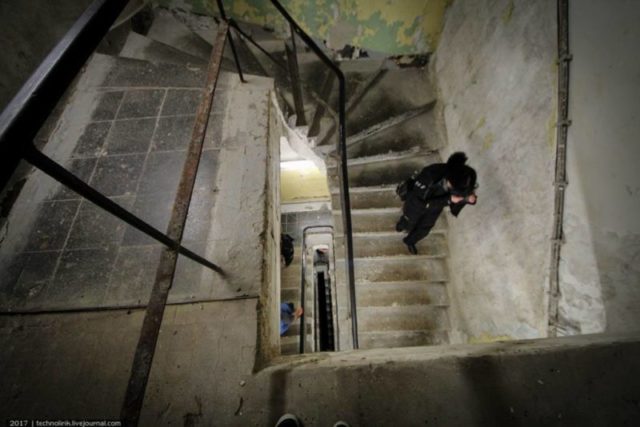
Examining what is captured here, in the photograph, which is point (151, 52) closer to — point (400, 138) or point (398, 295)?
point (400, 138)

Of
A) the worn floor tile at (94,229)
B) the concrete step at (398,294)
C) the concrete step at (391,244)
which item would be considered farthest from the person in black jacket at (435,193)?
the worn floor tile at (94,229)

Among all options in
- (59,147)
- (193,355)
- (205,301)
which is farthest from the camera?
(59,147)

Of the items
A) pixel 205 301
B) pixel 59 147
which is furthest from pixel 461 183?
pixel 59 147

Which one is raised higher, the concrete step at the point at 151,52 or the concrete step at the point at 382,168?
the concrete step at the point at 151,52

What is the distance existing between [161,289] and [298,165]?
6076 mm

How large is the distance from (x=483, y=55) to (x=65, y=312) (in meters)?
4.18

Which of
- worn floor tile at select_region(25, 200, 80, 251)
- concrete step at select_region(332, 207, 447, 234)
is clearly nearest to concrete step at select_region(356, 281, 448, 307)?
A: concrete step at select_region(332, 207, 447, 234)

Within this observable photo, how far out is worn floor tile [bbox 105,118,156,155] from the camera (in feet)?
7.64

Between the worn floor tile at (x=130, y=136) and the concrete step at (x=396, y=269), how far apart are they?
2541mm

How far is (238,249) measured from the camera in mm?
1816

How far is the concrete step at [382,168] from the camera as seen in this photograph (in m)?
3.81

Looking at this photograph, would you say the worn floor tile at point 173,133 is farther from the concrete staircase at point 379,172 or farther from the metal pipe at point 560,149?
the metal pipe at point 560,149

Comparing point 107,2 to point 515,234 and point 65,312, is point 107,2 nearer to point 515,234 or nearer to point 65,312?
point 65,312

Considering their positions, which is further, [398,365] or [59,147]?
[59,147]
